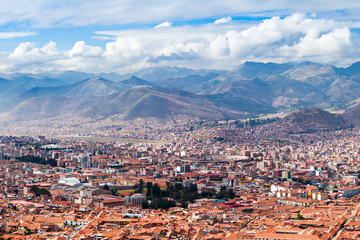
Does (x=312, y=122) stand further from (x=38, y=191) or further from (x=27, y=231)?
(x=27, y=231)

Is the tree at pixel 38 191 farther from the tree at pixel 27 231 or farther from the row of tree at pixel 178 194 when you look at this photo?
the tree at pixel 27 231

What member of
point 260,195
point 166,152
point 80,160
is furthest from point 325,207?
point 166,152

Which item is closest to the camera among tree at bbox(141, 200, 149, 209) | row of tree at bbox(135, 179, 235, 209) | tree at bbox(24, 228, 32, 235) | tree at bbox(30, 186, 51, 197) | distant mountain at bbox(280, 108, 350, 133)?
tree at bbox(24, 228, 32, 235)

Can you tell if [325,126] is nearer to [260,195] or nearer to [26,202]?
[260,195]

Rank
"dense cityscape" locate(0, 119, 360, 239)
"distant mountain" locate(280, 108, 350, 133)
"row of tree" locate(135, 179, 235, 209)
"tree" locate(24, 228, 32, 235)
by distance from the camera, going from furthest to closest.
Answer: "distant mountain" locate(280, 108, 350, 133)
"row of tree" locate(135, 179, 235, 209)
"dense cityscape" locate(0, 119, 360, 239)
"tree" locate(24, 228, 32, 235)

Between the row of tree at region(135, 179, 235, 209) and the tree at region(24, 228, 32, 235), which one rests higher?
the row of tree at region(135, 179, 235, 209)

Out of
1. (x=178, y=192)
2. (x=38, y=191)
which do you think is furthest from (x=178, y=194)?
(x=38, y=191)

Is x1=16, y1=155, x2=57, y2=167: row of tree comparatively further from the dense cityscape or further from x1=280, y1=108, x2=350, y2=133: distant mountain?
x1=280, y1=108, x2=350, y2=133: distant mountain

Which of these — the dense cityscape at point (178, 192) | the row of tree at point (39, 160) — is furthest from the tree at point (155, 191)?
the row of tree at point (39, 160)

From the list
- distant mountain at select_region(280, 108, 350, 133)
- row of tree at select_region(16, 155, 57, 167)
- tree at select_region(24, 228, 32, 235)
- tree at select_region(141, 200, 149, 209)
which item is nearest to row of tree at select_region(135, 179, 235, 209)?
tree at select_region(141, 200, 149, 209)

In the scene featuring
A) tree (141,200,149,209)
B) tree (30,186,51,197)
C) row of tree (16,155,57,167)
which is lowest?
tree (141,200,149,209)

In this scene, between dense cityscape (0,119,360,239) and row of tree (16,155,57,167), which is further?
row of tree (16,155,57,167)
